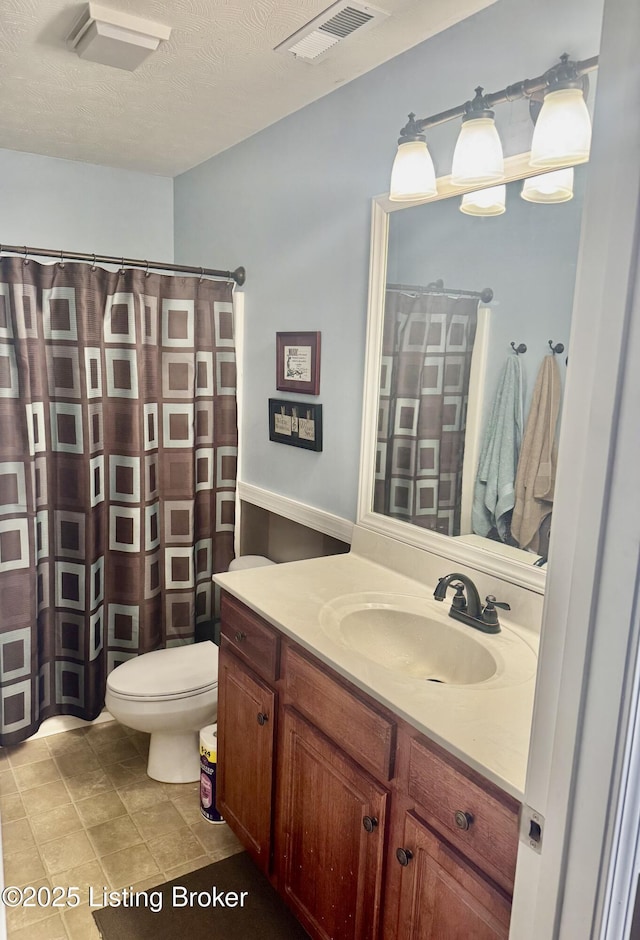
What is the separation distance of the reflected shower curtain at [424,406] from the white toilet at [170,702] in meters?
0.88

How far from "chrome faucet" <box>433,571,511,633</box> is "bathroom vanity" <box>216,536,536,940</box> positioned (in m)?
0.04

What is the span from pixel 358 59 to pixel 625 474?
1.70 m

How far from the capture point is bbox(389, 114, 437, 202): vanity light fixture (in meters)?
1.75

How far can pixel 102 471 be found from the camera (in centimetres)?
258

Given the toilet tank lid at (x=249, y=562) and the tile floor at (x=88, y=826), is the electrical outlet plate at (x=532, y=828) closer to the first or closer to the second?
the tile floor at (x=88, y=826)

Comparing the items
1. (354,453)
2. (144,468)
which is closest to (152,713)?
(144,468)

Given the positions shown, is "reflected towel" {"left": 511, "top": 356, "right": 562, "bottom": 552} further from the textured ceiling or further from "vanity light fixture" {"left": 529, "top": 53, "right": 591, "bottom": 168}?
the textured ceiling

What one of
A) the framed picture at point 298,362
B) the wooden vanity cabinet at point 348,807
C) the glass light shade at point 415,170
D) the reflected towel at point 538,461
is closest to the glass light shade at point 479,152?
the glass light shade at point 415,170

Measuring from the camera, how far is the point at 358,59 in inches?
75.9

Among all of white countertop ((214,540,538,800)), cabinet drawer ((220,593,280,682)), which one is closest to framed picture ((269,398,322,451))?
white countertop ((214,540,538,800))

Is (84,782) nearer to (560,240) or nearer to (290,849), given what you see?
(290,849)

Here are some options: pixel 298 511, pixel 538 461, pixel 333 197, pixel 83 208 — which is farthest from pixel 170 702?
pixel 83 208

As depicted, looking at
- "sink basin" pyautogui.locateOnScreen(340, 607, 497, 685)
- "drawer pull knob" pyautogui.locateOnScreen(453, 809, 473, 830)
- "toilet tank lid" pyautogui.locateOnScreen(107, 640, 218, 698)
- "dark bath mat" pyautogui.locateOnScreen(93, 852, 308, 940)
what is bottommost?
"dark bath mat" pyautogui.locateOnScreen(93, 852, 308, 940)

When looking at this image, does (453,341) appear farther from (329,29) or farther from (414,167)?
(329,29)
